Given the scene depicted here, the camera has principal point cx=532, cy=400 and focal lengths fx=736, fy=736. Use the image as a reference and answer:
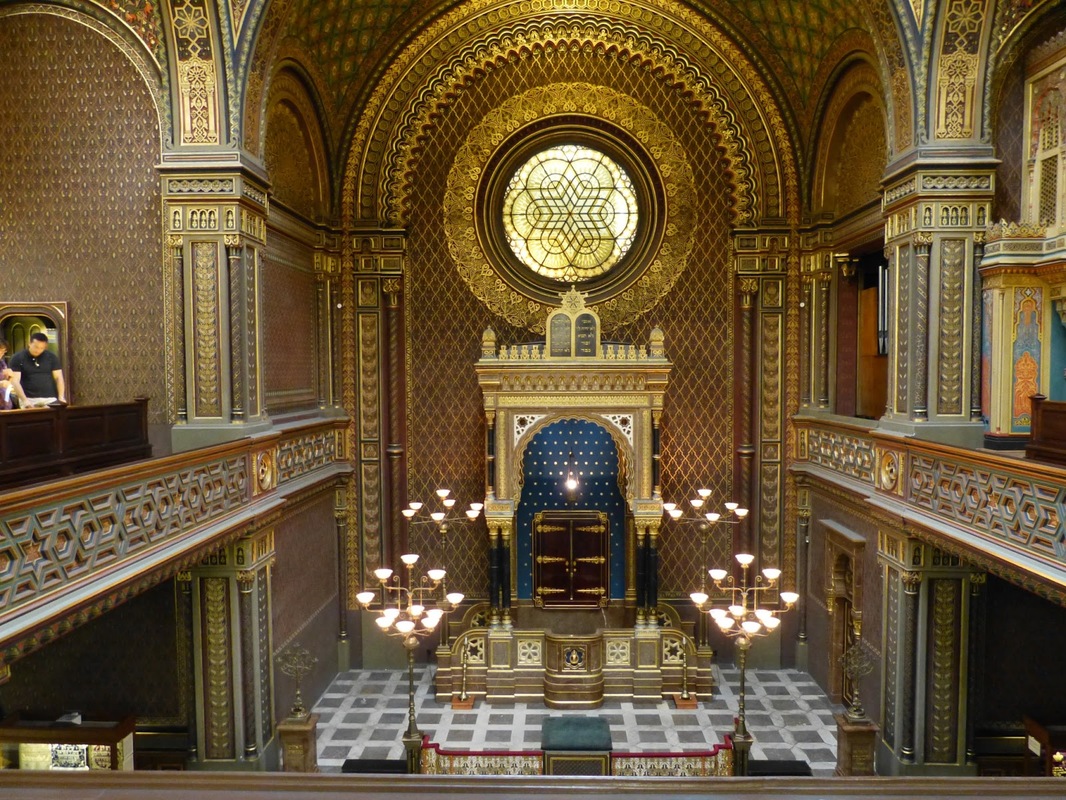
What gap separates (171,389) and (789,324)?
9.22 metres

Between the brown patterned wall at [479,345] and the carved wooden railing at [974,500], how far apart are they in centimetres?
293

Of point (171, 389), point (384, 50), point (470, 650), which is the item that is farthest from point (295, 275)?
point (470, 650)

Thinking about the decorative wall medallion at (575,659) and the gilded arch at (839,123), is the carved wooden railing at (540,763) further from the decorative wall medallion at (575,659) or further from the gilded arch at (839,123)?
the gilded arch at (839,123)

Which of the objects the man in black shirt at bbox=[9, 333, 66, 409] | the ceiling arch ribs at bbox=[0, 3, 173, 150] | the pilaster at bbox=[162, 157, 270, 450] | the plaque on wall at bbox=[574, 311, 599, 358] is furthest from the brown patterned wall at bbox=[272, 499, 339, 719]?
the ceiling arch ribs at bbox=[0, 3, 173, 150]

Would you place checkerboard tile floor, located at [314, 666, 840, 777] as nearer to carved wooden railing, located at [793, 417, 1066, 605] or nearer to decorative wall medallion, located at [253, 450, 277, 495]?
carved wooden railing, located at [793, 417, 1066, 605]

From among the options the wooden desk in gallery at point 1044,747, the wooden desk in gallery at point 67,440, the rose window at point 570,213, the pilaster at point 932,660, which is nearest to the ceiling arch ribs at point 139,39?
the wooden desk in gallery at point 67,440

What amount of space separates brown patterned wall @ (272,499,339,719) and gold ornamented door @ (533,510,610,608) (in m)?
3.34

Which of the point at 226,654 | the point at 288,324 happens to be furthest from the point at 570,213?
the point at 226,654

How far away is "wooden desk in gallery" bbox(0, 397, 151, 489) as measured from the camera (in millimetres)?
5090

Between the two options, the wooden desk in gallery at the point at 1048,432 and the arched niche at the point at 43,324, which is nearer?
the wooden desk in gallery at the point at 1048,432

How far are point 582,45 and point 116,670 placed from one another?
1107 centimetres

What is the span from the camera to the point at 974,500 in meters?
6.73

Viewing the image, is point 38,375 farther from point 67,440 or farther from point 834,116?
point 834,116

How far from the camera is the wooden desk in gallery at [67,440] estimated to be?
16.7 ft
